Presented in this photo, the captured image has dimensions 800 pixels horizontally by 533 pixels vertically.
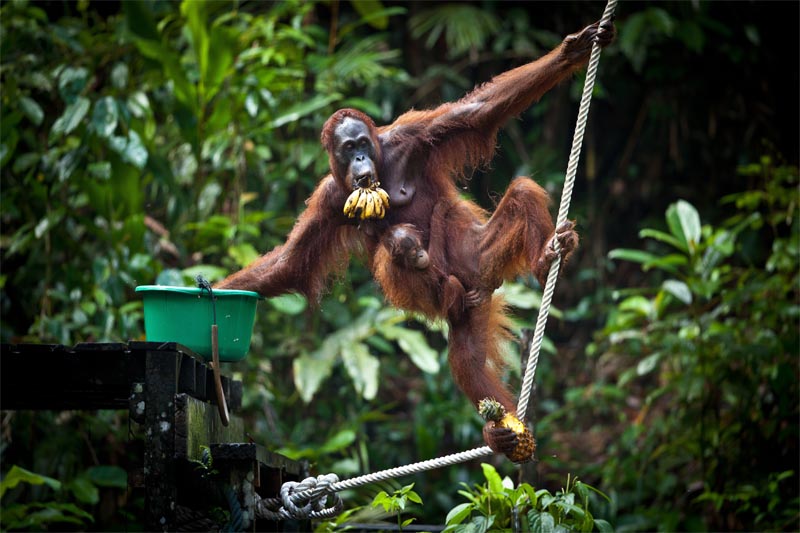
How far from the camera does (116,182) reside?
18.4ft

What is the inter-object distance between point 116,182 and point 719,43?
515 cm

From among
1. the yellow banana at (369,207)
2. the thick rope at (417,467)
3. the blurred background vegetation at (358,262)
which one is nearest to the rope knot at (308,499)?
the thick rope at (417,467)

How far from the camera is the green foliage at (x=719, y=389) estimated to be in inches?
221

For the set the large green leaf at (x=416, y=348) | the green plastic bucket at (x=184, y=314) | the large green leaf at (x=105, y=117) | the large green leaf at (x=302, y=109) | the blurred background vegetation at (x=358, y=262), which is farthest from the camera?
the large green leaf at (x=302, y=109)

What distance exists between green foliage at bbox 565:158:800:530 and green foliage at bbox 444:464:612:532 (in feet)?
8.06

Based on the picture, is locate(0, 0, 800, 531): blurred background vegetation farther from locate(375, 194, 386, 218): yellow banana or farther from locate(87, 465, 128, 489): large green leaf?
locate(375, 194, 386, 218): yellow banana

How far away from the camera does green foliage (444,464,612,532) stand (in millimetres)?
3207

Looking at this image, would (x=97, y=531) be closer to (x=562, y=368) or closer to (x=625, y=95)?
(x=562, y=368)

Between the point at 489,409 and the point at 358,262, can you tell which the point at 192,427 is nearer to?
the point at 489,409

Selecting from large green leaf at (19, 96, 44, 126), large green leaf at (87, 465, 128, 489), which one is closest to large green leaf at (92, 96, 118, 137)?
large green leaf at (19, 96, 44, 126)

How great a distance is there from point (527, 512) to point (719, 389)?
3.03 metres

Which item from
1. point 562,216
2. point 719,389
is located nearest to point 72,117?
point 562,216

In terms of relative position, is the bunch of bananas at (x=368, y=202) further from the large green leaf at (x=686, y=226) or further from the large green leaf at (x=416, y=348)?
the large green leaf at (x=686, y=226)

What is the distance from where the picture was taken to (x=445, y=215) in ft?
12.8
